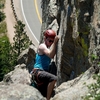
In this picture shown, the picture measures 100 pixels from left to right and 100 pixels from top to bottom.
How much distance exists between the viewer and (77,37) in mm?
14781

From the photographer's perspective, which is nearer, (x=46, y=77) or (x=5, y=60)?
(x=46, y=77)

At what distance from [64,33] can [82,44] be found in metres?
2.61

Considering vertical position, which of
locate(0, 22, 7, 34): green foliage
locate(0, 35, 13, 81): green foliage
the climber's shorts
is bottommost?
locate(0, 35, 13, 81): green foliage

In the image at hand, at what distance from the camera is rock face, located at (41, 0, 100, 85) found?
43.0 ft

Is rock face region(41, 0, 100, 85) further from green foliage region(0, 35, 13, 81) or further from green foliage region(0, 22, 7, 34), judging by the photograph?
green foliage region(0, 22, 7, 34)

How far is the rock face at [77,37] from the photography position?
1310 centimetres

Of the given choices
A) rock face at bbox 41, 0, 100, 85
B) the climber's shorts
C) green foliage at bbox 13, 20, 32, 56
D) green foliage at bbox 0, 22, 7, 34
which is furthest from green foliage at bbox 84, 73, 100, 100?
green foliage at bbox 0, 22, 7, 34

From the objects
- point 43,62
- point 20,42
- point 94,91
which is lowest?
point 20,42

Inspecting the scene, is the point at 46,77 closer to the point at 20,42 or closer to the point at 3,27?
the point at 20,42

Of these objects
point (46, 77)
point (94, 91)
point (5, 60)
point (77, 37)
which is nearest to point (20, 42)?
point (5, 60)

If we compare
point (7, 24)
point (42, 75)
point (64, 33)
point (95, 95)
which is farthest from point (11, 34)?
point (95, 95)

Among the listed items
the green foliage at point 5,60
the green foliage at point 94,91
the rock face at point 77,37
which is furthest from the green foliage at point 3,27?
the green foliage at point 94,91

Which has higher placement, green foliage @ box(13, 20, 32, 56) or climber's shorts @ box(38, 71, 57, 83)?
climber's shorts @ box(38, 71, 57, 83)

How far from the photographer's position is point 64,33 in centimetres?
1680
